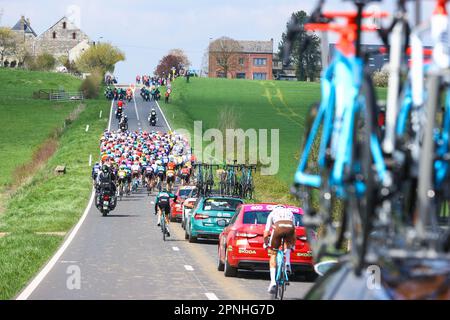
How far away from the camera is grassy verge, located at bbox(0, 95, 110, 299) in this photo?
24969 millimetres

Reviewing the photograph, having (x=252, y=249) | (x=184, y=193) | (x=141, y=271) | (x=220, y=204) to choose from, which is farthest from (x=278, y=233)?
(x=184, y=193)

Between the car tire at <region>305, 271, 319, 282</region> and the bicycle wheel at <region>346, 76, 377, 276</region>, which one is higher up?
the bicycle wheel at <region>346, 76, 377, 276</region>

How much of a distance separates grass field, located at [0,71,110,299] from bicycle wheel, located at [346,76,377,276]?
575 inches

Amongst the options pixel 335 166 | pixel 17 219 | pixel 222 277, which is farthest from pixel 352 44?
pixel 17 219

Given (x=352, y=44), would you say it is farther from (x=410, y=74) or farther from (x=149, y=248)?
(x=149, y=248)

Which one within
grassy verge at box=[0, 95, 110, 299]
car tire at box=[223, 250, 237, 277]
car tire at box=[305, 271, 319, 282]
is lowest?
grassy verge at box=[0, 95, 110, 299]

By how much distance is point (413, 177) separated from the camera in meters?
4.78

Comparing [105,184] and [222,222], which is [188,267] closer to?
[222,222]

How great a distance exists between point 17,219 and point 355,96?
41.7 metres

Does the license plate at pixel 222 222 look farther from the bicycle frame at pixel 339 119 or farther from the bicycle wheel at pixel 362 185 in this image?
the bicycle wheel at pixel 362 185

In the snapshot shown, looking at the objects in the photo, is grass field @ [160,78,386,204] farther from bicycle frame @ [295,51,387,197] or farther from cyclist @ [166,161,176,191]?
bicycle frame @ [295,51,387,197]

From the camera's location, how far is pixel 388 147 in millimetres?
4895

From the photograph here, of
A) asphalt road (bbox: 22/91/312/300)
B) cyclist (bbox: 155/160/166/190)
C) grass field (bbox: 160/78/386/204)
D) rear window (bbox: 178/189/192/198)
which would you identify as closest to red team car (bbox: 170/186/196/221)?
rear window (bbox: 178/189/192/198)

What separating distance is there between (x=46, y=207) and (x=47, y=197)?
6628 mm
